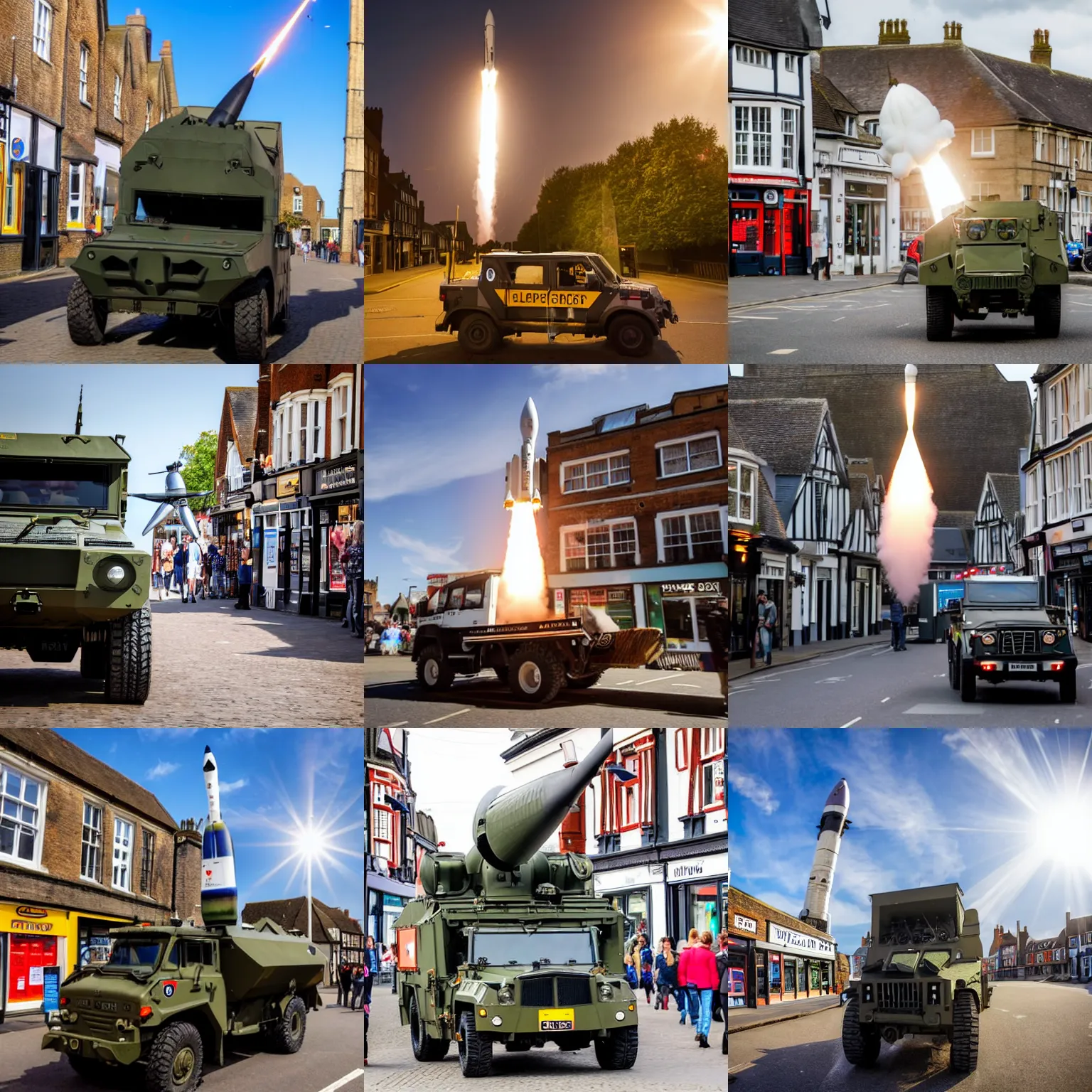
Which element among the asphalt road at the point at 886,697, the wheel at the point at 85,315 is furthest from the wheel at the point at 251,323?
the asphalt road at the point at 886,697

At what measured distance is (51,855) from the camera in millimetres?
11305

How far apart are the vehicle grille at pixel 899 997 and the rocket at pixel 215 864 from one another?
4705mm

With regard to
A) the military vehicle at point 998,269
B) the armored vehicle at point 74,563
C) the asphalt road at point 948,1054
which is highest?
the military vehicle at point 998,269

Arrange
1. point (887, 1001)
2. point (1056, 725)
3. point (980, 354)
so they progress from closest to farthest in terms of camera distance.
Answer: point (887, 1001) → point (1056, 725) → point (980, 354)

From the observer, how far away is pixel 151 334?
10594 mm

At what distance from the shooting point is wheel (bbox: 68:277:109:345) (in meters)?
10.3

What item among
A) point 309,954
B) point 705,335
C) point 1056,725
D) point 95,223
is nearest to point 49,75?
point 95,223

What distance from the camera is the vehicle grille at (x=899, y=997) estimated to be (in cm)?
972

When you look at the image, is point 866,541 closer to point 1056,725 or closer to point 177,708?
point 1056,725

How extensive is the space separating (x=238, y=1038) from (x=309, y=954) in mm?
761

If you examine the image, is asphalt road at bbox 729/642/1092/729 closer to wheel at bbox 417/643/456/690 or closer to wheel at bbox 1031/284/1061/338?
wheel at bbox 417/643/456/690

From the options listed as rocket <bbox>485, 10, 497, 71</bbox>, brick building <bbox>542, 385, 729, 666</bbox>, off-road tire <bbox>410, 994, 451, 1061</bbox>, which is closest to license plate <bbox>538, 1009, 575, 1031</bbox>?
off-road tire <bbox>410, 994, 451, 1061</bbox>

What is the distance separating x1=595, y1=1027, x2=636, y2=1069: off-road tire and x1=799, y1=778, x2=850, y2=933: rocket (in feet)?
6.72

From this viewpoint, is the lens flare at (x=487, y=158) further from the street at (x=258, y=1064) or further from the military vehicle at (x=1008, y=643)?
the street at (x=258, y=1064)
